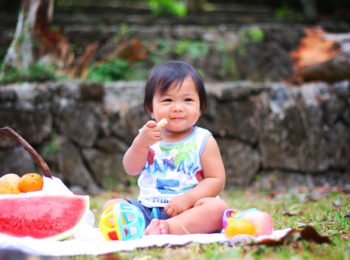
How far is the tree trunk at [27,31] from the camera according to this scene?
6.61 metres

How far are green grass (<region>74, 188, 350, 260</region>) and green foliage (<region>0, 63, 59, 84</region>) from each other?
1853 millimetres

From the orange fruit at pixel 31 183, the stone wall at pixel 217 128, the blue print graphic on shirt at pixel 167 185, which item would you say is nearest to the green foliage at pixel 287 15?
the stone wall at pixel 217 128

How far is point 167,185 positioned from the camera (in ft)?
10.1

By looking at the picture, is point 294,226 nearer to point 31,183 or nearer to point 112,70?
point 31,183

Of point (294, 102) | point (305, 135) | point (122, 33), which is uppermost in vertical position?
point (122, 33)

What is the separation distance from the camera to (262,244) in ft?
7.39

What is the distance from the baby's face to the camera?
10.0 feet

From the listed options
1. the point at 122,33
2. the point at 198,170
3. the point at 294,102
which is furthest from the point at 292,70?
the point at 198,170

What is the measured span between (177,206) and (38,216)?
2.55 feet

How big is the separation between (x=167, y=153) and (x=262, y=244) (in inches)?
41.7

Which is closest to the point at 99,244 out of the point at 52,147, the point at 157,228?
the point at 157,228

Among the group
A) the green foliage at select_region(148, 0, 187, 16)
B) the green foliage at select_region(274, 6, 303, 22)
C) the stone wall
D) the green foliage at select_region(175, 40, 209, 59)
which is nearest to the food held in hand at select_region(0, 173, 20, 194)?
the stone wall

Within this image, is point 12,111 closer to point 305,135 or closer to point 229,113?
point 229,113

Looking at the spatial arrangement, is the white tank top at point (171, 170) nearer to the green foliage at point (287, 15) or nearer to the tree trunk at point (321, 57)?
the tree trunk at point (321, 57)
